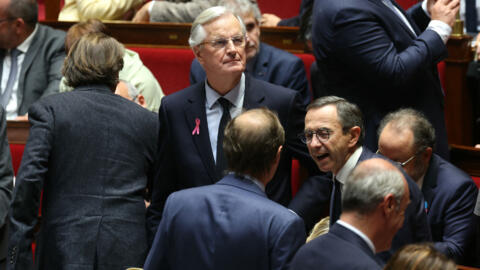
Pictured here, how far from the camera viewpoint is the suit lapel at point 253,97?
279cm

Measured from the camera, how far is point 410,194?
215cm

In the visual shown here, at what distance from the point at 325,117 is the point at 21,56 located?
230 centimetres

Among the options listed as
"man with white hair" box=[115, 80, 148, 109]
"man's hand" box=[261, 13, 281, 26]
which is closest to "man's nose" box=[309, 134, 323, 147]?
"man with white hair" box=[115, 80, 148, 109]

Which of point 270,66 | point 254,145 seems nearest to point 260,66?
point 270,66

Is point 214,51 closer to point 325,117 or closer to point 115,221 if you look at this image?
point 325,117

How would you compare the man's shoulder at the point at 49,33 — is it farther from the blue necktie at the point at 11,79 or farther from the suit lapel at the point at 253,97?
the suit lapel at the point at 253,97

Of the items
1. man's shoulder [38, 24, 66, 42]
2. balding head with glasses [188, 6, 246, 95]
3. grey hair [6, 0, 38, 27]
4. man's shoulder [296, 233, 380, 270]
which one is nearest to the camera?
man's shoulder [296, 233, 380, 270]

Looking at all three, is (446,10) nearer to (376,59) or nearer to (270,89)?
(376,59)

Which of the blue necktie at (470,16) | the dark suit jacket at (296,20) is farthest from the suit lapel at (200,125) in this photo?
the blue necktie at (470,16)

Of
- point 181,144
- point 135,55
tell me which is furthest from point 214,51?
point 135,55

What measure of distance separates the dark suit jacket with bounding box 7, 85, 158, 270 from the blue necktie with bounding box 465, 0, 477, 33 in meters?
2.28

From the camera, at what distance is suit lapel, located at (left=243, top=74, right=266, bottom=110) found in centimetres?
Answer: 279

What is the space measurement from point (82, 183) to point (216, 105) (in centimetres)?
53

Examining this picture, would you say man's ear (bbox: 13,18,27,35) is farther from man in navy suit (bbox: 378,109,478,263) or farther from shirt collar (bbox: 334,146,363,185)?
shirt collar (bbox: 334,146,363,185)
